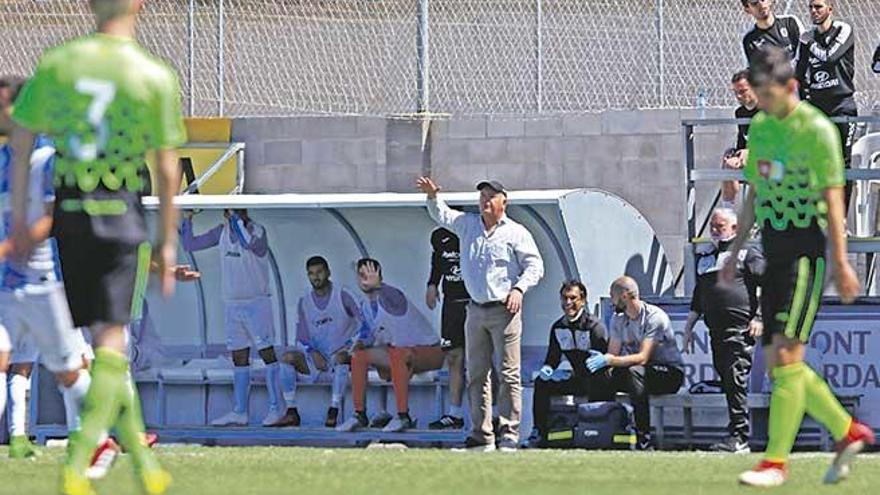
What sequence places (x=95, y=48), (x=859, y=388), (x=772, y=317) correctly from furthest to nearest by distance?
(x=859, y=388) < (x=772, y=317) < (x=95, y=48)

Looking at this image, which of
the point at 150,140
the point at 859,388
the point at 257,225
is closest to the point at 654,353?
the point at 859,388

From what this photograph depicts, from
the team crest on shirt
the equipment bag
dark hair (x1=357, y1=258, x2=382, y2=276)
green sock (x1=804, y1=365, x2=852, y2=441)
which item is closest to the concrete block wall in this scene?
dark hair (x1=357, y1=258, x2=382, y2=276)

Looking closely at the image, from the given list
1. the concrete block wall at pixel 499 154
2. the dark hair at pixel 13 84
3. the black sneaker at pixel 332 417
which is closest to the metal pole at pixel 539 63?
the concrete block wall at pixel 499 154

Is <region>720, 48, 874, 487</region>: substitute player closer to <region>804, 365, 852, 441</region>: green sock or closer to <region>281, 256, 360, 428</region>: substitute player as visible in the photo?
<region>804, 365, 852, 441</region>: green sock

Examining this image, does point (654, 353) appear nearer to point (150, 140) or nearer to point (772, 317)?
point (772, 317)

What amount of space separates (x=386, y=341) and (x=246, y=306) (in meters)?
1.45

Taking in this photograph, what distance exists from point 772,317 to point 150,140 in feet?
10.4

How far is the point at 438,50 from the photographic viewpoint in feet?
72.7

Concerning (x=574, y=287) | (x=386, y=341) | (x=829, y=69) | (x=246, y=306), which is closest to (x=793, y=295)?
(x=574, y=287)

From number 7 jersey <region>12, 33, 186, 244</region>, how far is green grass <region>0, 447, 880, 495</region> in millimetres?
1338

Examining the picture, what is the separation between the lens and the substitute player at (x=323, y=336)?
61.7ft

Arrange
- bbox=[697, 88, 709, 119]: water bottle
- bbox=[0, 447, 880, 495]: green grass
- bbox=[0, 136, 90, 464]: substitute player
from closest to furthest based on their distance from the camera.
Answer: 1. bbox=[0, 447, 880, 495]: green grass
2. bbox=[0, 136, 90, 464]: substitute player
3. bbox=[697, 88, 709, 119]: water bottle

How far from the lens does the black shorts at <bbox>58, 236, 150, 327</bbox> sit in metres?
8.34

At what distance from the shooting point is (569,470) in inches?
438
